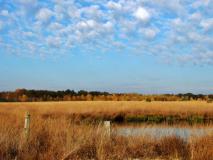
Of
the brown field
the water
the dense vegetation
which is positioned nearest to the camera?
the brown field

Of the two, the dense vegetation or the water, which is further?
the dense vegetation

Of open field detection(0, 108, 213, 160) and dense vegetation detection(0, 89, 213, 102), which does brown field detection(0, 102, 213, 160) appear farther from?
dense vegetation detection(0, 89, 213, 102)

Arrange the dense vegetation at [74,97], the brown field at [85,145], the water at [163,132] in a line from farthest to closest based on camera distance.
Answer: the dense vegetation at [74,97], the water at [163,132], the brown field at [85,145]

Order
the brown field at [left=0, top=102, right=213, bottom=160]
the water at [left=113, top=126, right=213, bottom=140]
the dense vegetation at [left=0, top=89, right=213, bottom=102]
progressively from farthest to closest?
the dense vegetation at [left=0, top=89, right=213, bottom=102]
the water at [left=113, top=126, right=213, bottom=140]
the brown field at [left=0, top=102, right=213, bottom=160]

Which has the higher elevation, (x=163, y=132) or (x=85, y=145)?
(x=163, y=132)

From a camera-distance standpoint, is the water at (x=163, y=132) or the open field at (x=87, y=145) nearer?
the open field at (x=87, y=145)

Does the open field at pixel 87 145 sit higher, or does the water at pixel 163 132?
the water at pixel 163 132

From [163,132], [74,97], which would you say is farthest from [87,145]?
[74,97]

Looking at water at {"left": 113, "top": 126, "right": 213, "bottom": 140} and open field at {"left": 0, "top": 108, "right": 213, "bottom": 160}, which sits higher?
water at {"left": 113, "top": 126, "right": 213, "bottom": 140}

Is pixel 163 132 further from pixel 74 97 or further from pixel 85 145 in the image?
pixel 74 97

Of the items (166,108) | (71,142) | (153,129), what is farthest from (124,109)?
(71,142)

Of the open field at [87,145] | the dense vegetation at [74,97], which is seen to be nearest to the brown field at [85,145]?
the open field at [87,145]

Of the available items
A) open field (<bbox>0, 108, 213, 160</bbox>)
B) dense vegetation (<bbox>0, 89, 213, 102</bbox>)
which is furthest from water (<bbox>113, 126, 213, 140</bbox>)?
dense vegetation (<bbox>0, 89, 213, 102</bbox>)

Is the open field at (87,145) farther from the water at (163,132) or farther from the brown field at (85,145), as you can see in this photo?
the water at (163,132)
